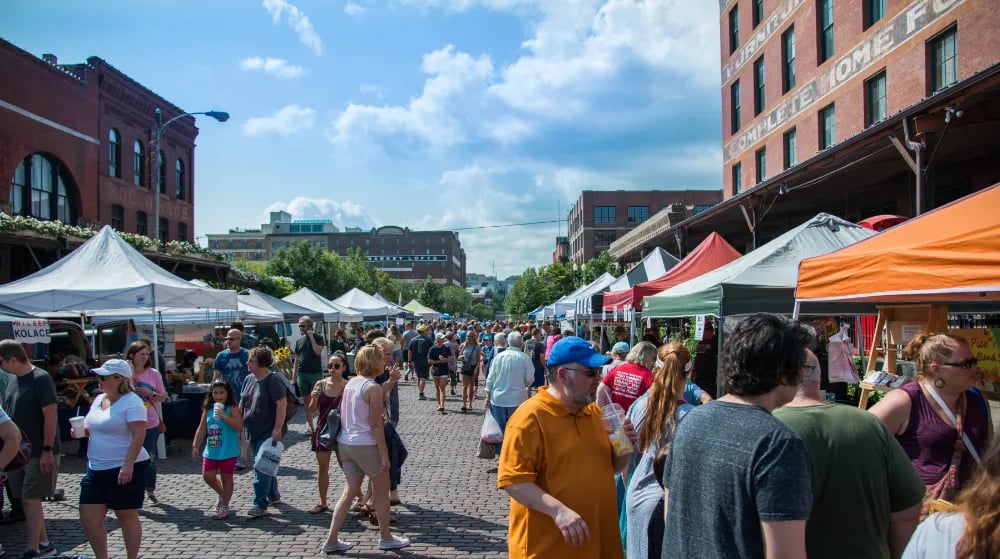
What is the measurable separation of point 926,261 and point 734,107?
24230 millimetres

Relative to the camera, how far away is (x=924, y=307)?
610 cm

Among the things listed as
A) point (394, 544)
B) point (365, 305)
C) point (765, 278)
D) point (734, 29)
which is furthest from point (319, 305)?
point (734, 29)

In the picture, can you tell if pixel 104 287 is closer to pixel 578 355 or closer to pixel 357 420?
pixel 357 420

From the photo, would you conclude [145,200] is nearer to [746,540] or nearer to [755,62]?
[755,62]

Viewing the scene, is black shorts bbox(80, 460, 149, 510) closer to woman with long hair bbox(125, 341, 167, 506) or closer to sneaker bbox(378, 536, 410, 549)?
sneaker bbox(378, 536, 410, 549)

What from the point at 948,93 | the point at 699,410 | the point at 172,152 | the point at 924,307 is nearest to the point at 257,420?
the point at 699,410

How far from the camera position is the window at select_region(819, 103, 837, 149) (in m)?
19.5

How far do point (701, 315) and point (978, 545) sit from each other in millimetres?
6997

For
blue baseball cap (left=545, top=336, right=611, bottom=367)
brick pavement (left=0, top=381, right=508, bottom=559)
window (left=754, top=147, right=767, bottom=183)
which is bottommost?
brick pavement (left=0, top=381, right=508, bottom=559)

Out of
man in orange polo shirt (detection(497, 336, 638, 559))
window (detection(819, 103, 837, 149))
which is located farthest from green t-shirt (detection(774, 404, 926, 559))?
window (detection(819, 103, 837, 149))

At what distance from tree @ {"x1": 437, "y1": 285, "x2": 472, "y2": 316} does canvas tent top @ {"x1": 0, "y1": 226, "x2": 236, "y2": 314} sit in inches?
3584

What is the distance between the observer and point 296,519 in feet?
Answer: 22.9

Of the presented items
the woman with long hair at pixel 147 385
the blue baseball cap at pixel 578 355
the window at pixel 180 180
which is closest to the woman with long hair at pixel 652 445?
the blue baseball cap at pixel 578 355

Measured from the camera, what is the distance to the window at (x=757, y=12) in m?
24.0
